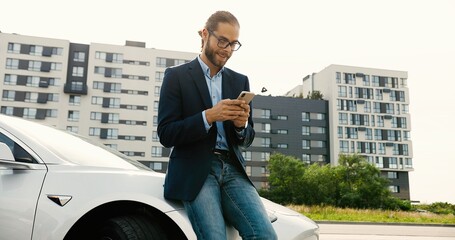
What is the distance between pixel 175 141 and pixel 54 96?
61.5m

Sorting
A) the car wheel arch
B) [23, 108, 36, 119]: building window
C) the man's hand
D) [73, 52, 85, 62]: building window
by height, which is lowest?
the car wheel arch

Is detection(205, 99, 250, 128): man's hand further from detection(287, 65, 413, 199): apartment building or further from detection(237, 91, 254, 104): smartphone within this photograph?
detection(287, 65, 413, 199): apartment building

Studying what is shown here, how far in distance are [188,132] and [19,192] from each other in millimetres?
1105

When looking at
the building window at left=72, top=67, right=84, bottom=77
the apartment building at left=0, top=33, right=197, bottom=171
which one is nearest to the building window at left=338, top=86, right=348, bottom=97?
the apartment building at left=0, top=33, right=197, bottom=171

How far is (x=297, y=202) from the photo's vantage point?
188 ft

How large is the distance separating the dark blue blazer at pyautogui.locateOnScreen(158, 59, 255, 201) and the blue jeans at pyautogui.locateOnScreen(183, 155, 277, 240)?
0.07 meters

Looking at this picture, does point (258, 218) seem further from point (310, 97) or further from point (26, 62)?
point (310, 97)

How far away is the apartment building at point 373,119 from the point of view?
69.7 meters

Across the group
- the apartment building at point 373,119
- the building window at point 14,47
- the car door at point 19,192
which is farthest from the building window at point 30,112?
the car door at point 19,192

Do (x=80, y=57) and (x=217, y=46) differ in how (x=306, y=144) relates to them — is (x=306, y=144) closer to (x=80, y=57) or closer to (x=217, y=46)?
(x=80, y=57)

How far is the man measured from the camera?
2150 millimetres

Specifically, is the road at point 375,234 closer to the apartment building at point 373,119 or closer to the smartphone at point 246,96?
the smartphone at point 246,96

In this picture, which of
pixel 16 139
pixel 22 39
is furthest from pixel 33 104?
pixel 16 139

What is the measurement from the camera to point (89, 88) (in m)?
59.5
